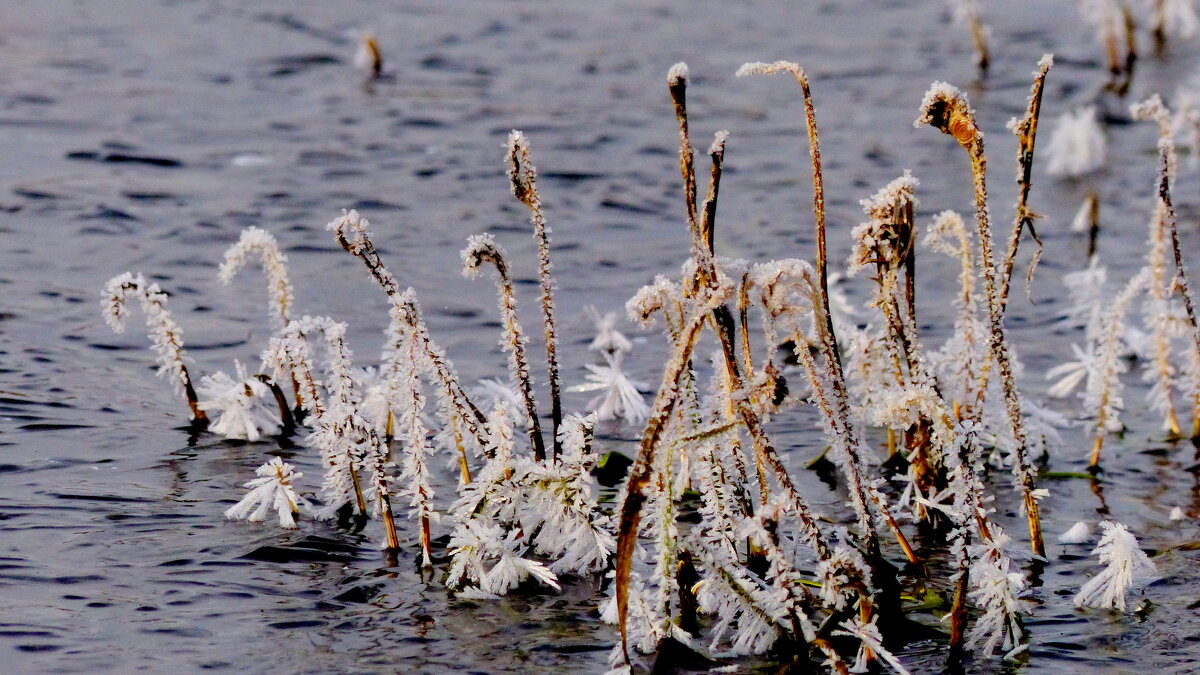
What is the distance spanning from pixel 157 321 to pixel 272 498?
0.83 meters

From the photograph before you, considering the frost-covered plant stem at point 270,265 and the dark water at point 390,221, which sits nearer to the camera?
the dark water at point 390,221

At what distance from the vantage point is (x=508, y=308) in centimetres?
354

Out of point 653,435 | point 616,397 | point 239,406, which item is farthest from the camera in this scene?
point 616,397

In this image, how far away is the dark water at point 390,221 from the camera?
3510mm

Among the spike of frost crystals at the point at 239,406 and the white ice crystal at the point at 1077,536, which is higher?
the spike of frost crystals at the point at 239,406

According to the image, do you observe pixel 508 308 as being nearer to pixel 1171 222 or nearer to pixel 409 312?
pixel 409 312

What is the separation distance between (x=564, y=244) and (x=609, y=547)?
393 centimetres

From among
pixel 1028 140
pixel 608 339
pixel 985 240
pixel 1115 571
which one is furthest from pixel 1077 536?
pixel 608 339

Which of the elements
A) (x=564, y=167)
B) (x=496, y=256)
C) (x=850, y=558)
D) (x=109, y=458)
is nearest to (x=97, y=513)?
(x=109, y=458)

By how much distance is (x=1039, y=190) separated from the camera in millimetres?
8812

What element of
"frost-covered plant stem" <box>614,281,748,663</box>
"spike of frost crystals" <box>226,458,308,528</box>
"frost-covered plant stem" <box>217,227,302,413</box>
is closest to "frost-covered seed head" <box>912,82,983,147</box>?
"frost-covered plant stem" <box>614,281,748,663</box>

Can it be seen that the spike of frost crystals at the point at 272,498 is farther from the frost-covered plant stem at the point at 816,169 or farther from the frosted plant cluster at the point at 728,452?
the frost-covered plant stem at the point at 816,169

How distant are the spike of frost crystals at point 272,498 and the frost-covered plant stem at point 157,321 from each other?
70cm

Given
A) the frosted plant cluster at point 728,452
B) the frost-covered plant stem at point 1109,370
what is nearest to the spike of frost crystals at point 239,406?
the frosted plant cluster at point 728,452
